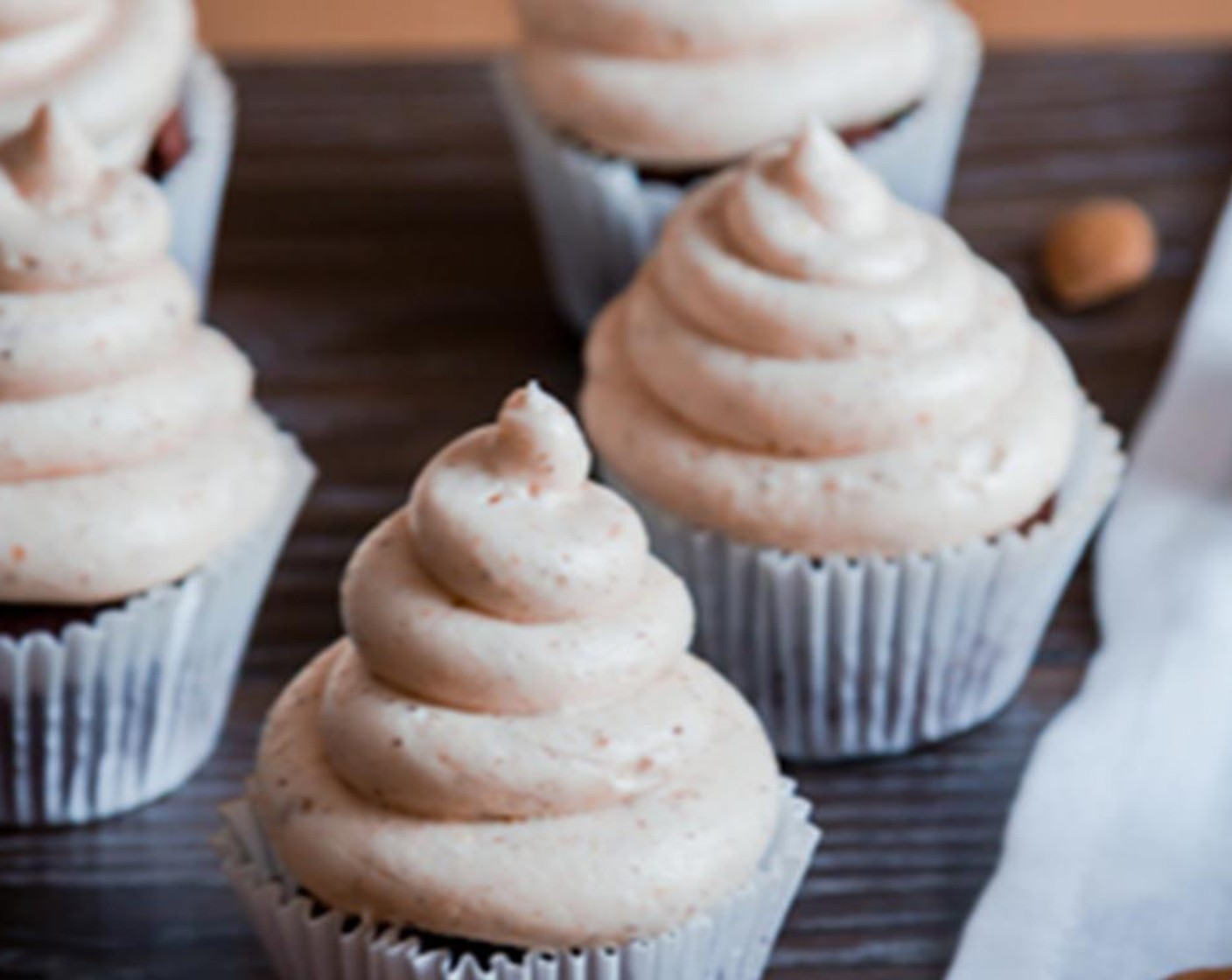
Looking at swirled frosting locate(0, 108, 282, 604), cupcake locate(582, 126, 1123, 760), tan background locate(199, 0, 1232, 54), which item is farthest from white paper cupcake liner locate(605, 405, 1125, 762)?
tan background locate(199, 0, 1232, 54)

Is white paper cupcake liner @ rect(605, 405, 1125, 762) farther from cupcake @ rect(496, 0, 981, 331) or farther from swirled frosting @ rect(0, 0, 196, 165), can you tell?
swirled frosting @ rect(0, 0, 196, 165)

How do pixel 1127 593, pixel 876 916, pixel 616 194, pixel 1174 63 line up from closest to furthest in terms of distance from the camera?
pixel 876 916 < pixel 1127 593 < pixel 616 194 < pixel 1174 63

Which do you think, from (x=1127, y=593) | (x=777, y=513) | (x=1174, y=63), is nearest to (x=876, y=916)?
(x=777, y=513)

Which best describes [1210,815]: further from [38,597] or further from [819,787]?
[38,597]

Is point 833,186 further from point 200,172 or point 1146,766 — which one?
point 200,172

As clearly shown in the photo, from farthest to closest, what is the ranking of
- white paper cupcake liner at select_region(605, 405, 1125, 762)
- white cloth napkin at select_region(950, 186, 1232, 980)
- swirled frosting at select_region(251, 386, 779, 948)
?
white paper cupcake liner at select_region(605, 405, 1125, 762), white cloth napkin at select_region(950, 186, 1232, 980), swirled frosting at select_region(251, 386, 779, 948)
